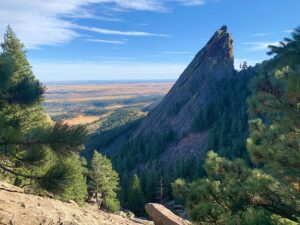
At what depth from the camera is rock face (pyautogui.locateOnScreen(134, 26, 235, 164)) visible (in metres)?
130

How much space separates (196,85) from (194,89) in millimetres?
1918

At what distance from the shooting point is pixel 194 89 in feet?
454

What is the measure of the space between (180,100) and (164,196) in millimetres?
76291

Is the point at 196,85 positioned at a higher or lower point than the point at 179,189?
higher

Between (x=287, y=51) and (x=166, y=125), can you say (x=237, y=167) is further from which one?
(x=166, y=125)

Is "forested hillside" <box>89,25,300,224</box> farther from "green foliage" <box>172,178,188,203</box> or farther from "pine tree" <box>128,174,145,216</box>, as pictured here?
"pine tree" <box>128,174,145,216</box>

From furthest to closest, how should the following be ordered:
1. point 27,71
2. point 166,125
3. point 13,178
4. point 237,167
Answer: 1. point 166,125
2. point 13,178
3. point 27,71
4. point 237,167

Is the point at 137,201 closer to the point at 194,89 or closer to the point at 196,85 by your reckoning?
the point at 194,89

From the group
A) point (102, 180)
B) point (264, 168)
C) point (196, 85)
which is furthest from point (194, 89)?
point (264, 168)

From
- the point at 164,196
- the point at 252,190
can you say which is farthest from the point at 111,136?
the point at 252,190

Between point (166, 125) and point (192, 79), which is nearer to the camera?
point (166, 125)

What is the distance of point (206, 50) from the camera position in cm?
14350

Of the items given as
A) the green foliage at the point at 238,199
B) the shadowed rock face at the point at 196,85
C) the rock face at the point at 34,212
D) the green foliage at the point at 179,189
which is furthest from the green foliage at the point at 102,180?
the shadowed rock face at the point at 196,85

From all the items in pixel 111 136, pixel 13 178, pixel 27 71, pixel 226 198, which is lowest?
pixel 111 136
